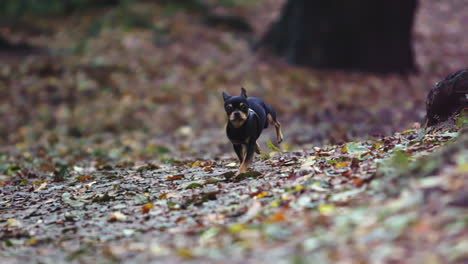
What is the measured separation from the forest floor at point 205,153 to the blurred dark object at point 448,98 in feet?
1.21

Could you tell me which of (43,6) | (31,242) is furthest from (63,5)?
(31,242)

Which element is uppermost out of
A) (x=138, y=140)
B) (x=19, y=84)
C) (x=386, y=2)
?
(x=386, y=2)

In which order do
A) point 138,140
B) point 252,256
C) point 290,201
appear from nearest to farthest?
point 252,256 → point 290,201 → point 138,140

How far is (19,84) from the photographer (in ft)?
51.5

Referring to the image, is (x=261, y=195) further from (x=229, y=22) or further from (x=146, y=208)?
(x=229, y=22)

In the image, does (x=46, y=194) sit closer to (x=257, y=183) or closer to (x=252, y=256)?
(x=257, y=183)

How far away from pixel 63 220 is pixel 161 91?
10050 millimetres

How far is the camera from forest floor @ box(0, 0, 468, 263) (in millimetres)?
4016

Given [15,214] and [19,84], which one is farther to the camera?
[19,84]

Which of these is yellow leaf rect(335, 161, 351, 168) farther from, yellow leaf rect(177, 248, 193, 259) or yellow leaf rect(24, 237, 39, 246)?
yellow leaf rect(24, 237, 39, 246)

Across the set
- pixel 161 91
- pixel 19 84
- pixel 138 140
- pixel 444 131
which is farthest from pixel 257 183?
pixel 19 84

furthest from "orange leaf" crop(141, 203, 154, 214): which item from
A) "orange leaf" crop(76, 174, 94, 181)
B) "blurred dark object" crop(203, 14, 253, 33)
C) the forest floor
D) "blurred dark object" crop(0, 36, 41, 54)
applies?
"blurred dark object" crop(203, 14, 253, 33)

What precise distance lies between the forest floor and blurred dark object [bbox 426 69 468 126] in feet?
1.21

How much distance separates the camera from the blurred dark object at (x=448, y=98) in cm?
711
